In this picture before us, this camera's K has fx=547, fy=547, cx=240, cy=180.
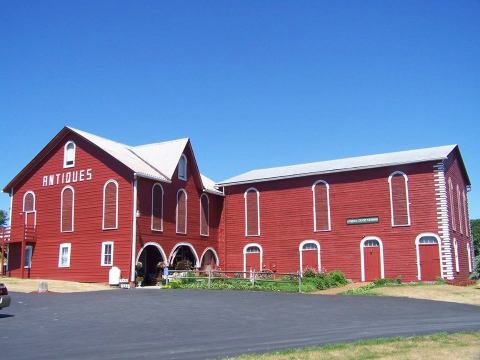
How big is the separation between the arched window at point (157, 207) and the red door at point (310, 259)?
1022 cm

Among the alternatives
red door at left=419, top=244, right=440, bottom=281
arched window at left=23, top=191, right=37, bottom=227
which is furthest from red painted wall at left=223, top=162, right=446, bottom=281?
arched window at left=23, top=191, right=37, bottom=227

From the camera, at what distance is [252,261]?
40344 millimetres

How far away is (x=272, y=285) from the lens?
95.2 feet

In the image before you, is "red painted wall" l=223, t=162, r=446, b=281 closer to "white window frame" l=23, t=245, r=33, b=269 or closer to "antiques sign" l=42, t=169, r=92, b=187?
"antiques sign" l=42, t=169, r=92, b=187

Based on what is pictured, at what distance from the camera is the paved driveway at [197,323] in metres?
12.3

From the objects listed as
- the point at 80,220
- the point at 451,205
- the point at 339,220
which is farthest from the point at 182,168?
the point at 451,205

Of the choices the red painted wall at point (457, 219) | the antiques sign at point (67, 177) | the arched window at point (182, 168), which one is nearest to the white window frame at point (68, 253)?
the antiques sign at point (67, 177)

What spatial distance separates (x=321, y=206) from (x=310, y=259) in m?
3.74

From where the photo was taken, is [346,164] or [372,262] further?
[346,164]

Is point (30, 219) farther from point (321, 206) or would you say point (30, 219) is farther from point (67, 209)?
point (321, 206)

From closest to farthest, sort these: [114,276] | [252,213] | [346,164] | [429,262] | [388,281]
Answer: [388,281], [114,276], [429,262], [346,164], [252,213]

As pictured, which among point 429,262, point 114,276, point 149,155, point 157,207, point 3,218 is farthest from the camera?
point 3,218

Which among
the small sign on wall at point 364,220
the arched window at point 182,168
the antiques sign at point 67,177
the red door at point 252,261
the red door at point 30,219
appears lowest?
the red door at point 252,261

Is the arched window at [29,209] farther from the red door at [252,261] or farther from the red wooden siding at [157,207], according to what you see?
the red door at [252,261]
